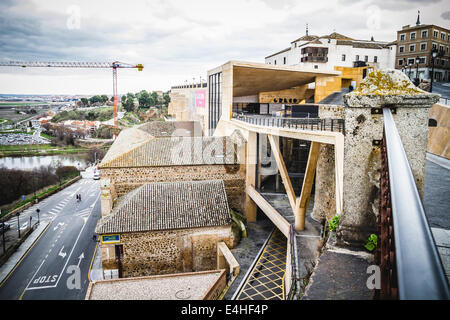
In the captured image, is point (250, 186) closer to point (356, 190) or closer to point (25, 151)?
→ point (356, 190)

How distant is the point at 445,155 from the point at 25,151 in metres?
54.1

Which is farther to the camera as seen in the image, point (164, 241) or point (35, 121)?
point (35, 121)

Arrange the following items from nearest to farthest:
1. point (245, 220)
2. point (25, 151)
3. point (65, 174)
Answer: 1. point (245, 220)
2. point (25, 151)
3. point (65, 174)

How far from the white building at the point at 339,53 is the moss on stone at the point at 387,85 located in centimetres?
3506

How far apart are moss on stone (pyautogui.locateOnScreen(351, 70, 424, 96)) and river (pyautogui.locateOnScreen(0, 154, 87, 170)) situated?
1917 inches

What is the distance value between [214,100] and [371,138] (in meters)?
25.8

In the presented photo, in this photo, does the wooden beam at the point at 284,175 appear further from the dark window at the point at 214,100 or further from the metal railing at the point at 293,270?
the dark window at the point at 214,100

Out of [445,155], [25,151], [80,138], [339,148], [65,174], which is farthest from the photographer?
[80,138]

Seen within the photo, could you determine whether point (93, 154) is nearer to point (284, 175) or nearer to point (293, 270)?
point (284, 175)

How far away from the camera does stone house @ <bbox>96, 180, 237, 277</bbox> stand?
54.3ft

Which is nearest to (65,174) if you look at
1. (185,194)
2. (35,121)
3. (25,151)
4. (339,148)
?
(25,151)

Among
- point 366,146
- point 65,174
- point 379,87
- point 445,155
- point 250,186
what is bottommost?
point 65,174

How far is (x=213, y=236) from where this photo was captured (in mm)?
17406

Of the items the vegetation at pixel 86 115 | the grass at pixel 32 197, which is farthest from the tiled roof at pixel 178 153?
the vegetation at pixel 86 115
